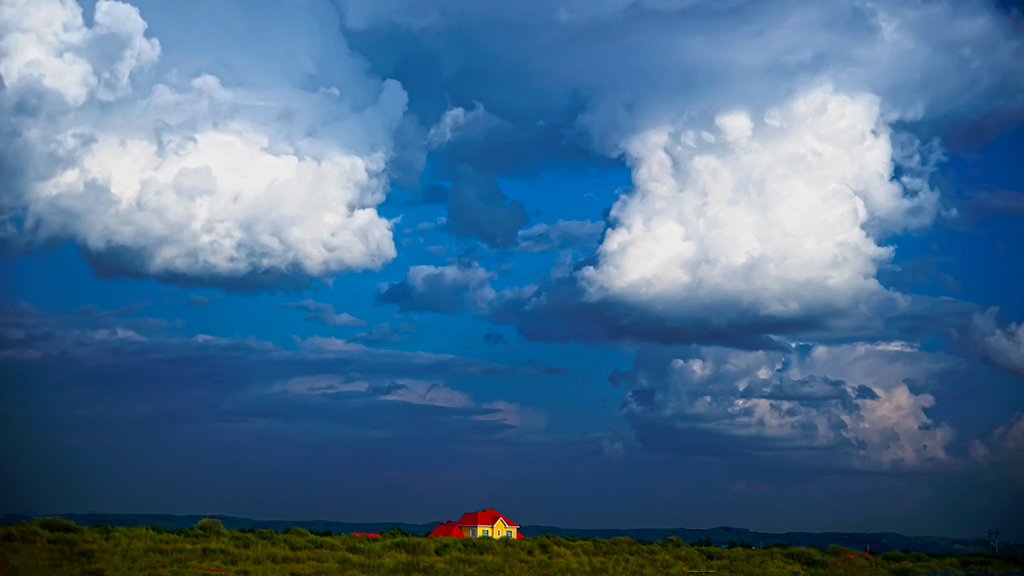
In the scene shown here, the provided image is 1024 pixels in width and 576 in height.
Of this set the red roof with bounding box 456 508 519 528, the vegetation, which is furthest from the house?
the vegetation

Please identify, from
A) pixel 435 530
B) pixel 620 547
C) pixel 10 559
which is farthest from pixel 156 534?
pixel 435 530

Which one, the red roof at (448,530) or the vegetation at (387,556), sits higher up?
the vegetation at (387,556)

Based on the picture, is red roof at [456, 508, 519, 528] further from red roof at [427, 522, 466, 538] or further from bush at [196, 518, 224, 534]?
bush at [196, 518, 224, 534]

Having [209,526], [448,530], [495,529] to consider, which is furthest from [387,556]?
[495,529]

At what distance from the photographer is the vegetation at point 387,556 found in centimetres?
3422

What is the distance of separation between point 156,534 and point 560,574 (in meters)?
23.7

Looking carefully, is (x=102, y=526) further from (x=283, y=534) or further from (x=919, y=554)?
(x=919, y=554)

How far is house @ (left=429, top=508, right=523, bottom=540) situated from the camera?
291 ft

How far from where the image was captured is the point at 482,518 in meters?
91.9

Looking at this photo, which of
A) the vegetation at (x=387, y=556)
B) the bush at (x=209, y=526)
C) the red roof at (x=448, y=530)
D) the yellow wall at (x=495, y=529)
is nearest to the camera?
the vegetation at (x=387, y=556)

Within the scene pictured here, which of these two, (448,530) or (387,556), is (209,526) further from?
(448,530)

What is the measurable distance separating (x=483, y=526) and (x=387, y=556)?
48854 mm

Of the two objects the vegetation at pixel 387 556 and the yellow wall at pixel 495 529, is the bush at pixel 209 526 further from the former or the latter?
the yellow wall at pixel 495 529

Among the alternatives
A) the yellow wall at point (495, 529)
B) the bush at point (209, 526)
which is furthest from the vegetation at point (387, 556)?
the yellow wall at point (495, 529)
